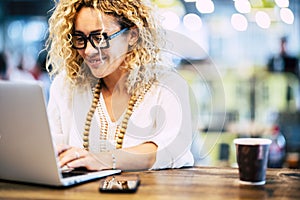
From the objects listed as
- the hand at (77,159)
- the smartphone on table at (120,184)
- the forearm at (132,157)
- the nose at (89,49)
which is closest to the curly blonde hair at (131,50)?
the nose at (89,49)

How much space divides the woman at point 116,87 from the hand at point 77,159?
0.18 m

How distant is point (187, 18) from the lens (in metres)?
4.68

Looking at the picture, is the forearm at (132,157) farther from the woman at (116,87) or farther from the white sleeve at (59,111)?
the white sleeve at (59,111)

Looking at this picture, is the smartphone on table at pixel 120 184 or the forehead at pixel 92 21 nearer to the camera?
the smartphone on table at pixel 120 184

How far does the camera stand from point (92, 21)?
2.11 meters

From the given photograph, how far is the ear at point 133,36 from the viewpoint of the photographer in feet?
7.37

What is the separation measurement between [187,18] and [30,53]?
76.2 inches

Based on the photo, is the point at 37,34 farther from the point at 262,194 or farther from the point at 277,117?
the point at 262,194

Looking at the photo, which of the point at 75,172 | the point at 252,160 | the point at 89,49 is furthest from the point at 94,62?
the point at 252,160

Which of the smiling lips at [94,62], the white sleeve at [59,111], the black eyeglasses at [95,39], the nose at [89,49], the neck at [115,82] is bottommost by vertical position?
the white sleeve at [59,111]

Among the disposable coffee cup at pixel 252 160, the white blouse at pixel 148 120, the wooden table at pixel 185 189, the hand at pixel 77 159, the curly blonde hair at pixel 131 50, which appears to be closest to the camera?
the wooden table at pixel 185 189

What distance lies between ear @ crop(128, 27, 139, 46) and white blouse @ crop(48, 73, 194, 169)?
0.63 ft

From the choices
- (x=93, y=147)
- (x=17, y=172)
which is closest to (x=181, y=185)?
(x=17, y=172)

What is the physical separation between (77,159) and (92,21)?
0.58 meters
